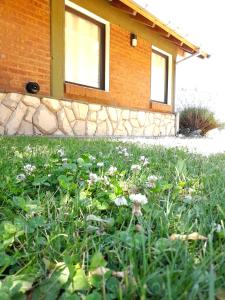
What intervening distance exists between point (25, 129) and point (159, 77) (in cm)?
629

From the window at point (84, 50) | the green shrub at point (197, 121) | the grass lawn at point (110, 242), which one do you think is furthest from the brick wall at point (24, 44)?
the green shrub at point (197, 121)

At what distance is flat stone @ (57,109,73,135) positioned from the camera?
21.6 feet

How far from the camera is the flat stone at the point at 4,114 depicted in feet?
17.9

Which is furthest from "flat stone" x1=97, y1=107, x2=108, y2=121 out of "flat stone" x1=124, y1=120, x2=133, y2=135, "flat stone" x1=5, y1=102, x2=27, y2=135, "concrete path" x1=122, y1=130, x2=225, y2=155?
"flat stone" x1=5, y1=102, x2=27, y2=135

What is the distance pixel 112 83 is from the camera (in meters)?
8.23

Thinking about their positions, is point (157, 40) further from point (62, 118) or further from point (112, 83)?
point (62, 118)

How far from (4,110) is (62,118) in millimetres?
1377

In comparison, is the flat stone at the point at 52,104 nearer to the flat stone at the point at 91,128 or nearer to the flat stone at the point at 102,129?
the flat stone at the point at 91,128

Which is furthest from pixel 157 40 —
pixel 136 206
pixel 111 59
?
pixel 136 206

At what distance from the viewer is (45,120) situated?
247 inches

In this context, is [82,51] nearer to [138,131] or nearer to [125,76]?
[125,76]

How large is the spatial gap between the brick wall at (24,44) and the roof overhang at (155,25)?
2.05m

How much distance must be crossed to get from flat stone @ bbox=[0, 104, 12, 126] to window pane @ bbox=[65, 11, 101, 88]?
1984 millimetres

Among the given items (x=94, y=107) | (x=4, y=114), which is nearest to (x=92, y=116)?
(x=94, y=107)
